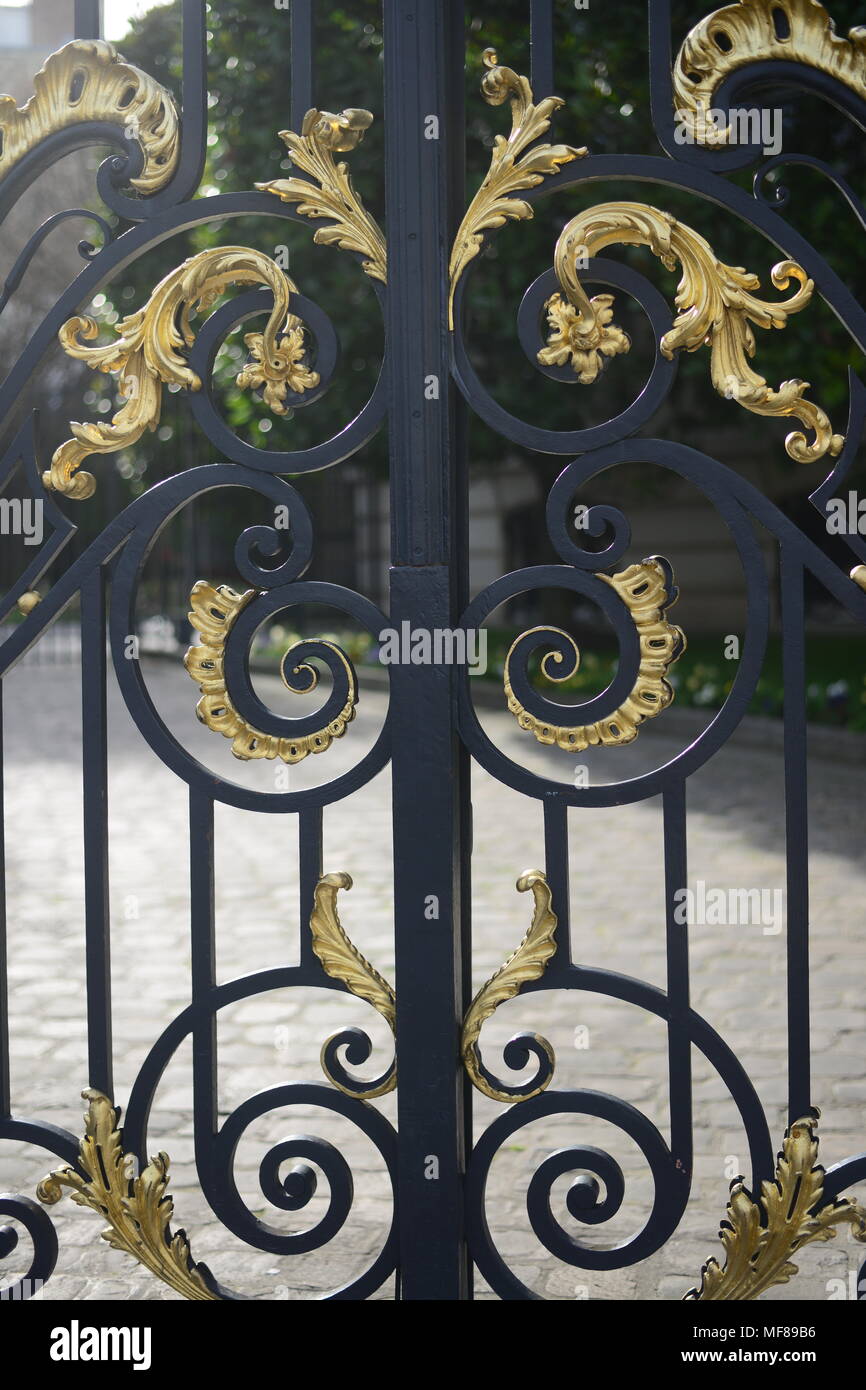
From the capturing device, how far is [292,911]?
6.68m

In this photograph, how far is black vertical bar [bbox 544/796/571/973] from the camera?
217 cm

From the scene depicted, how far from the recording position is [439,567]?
2.20 m

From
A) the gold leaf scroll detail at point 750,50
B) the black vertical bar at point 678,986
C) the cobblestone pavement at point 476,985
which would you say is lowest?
the cobblestone pavement at point 476,985

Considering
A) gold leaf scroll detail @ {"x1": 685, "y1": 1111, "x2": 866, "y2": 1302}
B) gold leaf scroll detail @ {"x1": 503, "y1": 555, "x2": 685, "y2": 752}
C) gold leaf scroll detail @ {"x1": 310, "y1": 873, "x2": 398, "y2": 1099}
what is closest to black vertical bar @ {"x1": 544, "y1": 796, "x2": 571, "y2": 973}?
gold leaf scroll detail @ {"x1": 503, "y1": 555, "x2": 685, "y2": 752}

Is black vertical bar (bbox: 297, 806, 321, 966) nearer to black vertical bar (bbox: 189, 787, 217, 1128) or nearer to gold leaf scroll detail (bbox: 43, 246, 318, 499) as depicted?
black vertical bar (bbox: 189, 787, 217, 1128)

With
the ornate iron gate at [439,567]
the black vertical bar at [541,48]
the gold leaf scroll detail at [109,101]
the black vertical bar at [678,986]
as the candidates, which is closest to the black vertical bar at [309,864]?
the ornate iron gate at [439,567]

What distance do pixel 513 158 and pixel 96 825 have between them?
4.23 feet

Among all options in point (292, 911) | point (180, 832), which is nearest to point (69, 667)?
point (180, 832)

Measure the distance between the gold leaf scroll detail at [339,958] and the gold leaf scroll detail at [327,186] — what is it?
3.36 ft

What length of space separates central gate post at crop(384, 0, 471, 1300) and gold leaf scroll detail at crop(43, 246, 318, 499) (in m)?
Result: 0.17

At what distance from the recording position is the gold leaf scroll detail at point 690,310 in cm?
207

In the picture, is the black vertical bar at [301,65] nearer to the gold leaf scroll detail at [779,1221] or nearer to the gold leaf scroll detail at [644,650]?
the gold leaf scroll detail at [644,650]

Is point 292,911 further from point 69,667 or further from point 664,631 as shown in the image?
point 69,667

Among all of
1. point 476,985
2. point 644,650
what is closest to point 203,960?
point 644,650
